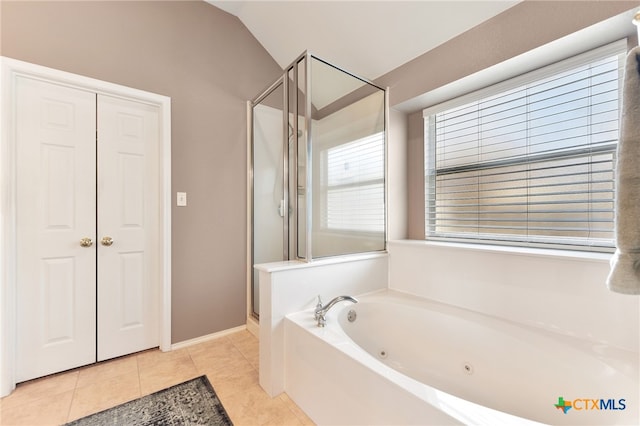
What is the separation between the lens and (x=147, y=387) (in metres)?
1.58

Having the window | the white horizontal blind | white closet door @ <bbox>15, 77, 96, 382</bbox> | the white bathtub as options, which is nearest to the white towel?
the white bathtub

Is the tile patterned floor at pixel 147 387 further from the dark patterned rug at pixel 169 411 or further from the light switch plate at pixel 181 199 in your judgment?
the light switch plate at pixel 181 199

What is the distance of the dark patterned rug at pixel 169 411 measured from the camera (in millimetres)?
1312

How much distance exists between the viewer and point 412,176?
7.44 feet

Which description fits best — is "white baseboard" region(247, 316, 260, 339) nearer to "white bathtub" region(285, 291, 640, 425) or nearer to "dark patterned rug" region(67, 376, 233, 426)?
"dark patterned rug" region(67, 376, 233, 426)

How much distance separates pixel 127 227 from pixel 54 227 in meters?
0.39

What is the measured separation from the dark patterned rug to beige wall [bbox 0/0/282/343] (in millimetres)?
639

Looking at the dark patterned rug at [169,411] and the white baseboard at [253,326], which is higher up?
the white baseboard at [253,326]

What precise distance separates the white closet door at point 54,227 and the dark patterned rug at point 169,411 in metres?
0.67

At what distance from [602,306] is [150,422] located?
2.26 metres

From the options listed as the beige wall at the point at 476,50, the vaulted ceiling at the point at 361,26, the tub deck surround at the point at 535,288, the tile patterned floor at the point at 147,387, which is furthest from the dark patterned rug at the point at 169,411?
the vaulted ceiling at the point at 361,26

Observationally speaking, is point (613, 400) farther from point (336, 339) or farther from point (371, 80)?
point (371, 80)

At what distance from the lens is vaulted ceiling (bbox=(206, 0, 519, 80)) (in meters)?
1.61

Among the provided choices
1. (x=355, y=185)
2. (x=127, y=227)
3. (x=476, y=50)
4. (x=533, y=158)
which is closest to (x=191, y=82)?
(x=127, y=227)
